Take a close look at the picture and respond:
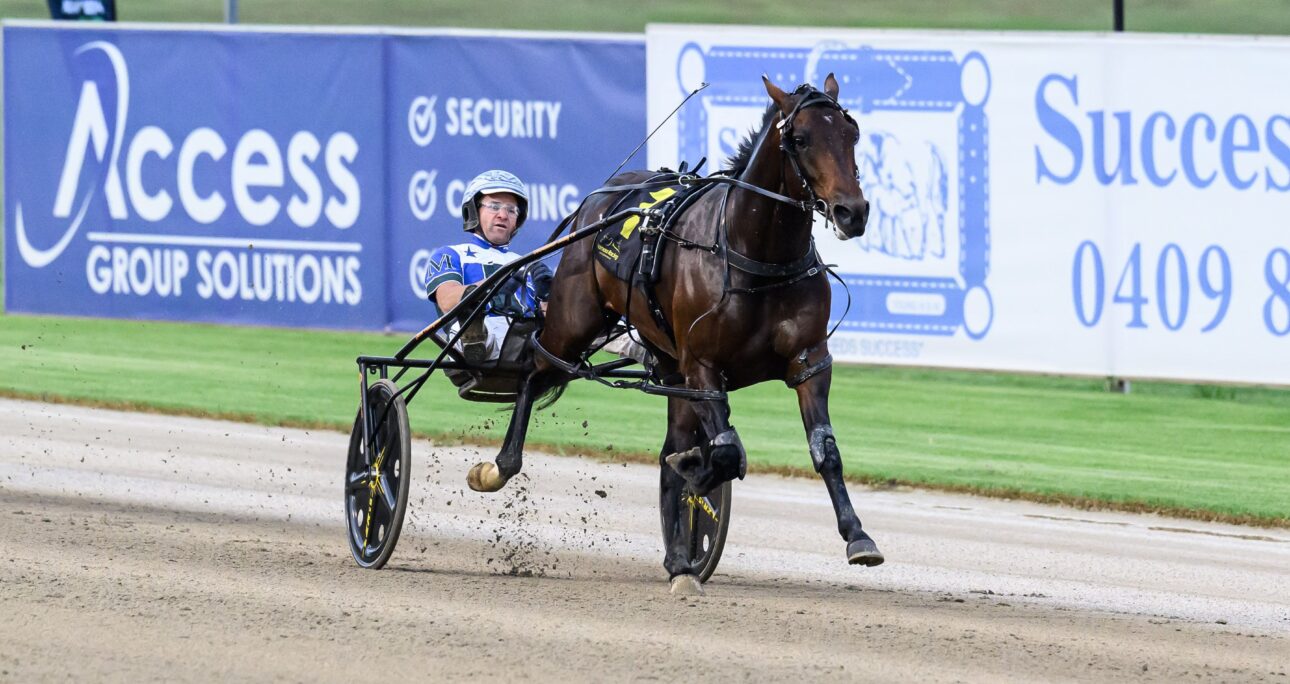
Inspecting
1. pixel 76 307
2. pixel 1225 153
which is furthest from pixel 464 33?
pixel 1225 153

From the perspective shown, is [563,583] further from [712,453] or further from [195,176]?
[195,176]

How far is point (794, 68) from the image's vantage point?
1369 centimetres

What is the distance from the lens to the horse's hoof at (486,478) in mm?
7539

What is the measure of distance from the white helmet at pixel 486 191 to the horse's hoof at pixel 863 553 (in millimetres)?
2266

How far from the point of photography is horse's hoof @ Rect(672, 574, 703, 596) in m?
6.94

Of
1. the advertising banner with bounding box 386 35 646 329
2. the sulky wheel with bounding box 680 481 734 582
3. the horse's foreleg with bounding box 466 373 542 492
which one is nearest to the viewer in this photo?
the sulky wheel with bounding box 680 481 734 582

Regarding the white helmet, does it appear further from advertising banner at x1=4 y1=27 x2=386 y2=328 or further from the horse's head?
advertising banner at x1=4 y1=27 x2=386 y2=328

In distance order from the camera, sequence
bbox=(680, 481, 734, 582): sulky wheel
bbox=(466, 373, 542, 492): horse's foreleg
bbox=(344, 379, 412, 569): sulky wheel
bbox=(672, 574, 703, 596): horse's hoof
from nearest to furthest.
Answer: bbox=(672, 574, 703, 596): horse's hoof → bbox=(680, 481, 734, 582): sulky wheel → bbox=(344, 379, 412, 569): sulky wheel → bbox=(466, 373, 542, 492): horse's foreleg

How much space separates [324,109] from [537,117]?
174cm

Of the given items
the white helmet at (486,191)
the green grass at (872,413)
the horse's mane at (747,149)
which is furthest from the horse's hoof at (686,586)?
the green grass at (872,413)

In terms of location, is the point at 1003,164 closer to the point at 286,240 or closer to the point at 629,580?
the point at 286,240

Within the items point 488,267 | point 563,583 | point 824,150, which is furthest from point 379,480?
point 824,150

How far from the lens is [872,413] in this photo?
12.6 meters

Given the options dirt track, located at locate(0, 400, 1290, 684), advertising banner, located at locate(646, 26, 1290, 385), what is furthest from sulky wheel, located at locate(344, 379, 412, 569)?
advertising banner, located at locate(646, 26, 1290, 385)
